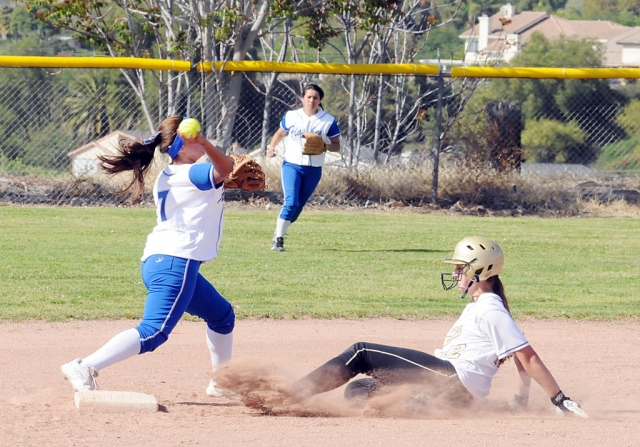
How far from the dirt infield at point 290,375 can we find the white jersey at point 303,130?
3.04m

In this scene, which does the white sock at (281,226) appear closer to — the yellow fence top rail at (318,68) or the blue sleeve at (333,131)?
the blue sleeve at (333,131)

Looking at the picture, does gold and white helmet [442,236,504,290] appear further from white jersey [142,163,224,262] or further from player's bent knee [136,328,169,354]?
player's bent knee [136,328,169,354]

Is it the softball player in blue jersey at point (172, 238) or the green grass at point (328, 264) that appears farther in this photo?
the green grass at point (328, 264)

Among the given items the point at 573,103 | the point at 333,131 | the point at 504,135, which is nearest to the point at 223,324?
the point at 333,131

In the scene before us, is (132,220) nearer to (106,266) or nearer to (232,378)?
(106,266)

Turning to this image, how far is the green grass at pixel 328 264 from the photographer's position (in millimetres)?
8328

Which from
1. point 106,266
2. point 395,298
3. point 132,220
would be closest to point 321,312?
point 395,298

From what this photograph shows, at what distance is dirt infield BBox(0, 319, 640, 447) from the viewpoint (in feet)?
15.1

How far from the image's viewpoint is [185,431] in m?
4.67

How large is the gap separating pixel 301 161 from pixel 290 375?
17.6 feet

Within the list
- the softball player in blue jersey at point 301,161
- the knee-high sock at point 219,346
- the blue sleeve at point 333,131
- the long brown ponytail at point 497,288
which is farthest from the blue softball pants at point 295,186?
the long brown ponytail at point 497,288

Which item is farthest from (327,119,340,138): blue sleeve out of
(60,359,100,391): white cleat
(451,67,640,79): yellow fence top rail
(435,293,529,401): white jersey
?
(60,359,100,391): white cleat

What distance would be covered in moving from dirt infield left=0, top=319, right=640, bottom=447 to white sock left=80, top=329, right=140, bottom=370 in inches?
9.8

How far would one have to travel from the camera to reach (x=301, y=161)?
1050 cm
